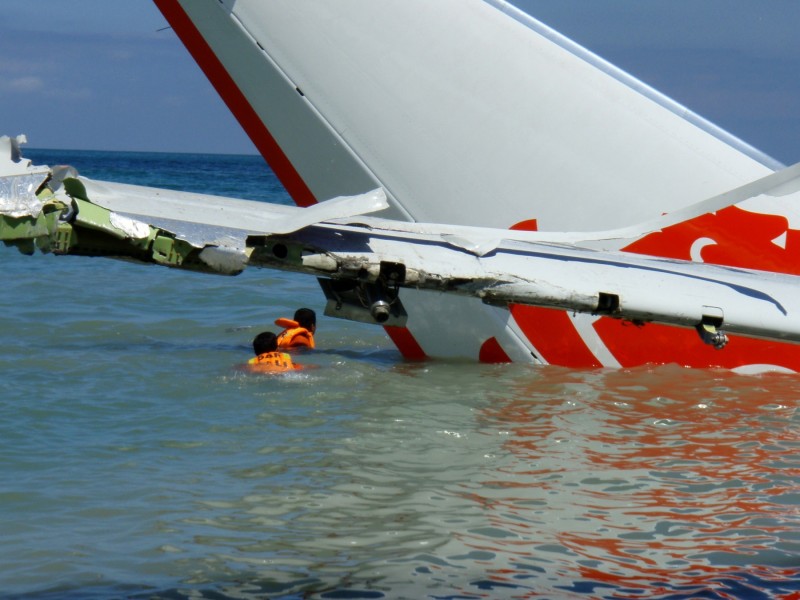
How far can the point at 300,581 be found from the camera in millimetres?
4301

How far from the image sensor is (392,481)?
5.55m

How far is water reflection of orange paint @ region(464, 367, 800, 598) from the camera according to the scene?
4504mm

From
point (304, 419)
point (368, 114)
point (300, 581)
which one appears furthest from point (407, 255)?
point (304, 419)

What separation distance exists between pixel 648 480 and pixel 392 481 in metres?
1.29

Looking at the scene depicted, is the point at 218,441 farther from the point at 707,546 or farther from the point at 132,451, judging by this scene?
the point at 707,546

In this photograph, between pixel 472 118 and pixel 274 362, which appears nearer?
pixel 472 118

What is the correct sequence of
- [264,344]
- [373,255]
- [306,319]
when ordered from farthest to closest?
1. [306,319]
2. [264,344]
3. [373,255]

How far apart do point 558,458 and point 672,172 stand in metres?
1.78

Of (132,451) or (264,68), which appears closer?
(132,451)

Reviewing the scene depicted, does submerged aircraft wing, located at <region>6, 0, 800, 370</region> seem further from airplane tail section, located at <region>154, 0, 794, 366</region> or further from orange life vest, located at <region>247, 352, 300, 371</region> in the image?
orange life vest, located at <region>247, 352, 300, 371</region>

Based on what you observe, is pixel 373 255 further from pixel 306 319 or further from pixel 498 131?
pixel 306 319

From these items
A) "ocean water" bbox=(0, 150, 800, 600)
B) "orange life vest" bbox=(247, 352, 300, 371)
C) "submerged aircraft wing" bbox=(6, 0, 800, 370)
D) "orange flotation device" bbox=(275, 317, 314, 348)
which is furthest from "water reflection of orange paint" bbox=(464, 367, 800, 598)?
"orange flotation device" bbox=(275, 317, 314, 348)

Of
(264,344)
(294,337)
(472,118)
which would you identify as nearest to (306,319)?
(294,337)

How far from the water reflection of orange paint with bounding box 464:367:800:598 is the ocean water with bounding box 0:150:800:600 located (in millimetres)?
15
